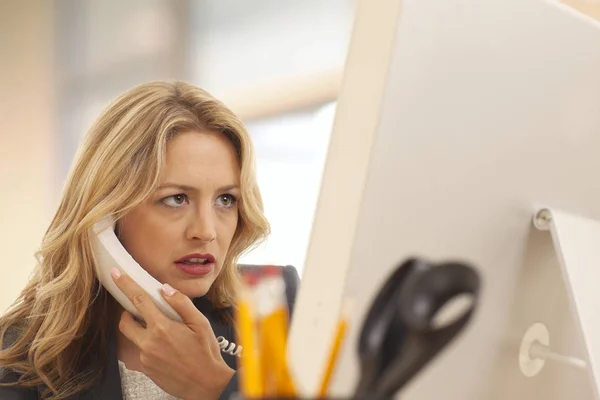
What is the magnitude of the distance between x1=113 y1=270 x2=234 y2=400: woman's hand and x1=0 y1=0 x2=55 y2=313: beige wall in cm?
177

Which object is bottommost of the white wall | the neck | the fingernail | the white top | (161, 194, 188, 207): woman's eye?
the white top

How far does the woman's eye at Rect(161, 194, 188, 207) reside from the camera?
1.12 meters

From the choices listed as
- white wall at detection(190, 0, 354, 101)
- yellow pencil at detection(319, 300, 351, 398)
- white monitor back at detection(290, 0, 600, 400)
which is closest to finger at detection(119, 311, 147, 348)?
white monitor back at detection(290, 0, 600, 400)

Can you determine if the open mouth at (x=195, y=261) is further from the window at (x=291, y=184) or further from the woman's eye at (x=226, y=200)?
the window at (x=291, y=184)

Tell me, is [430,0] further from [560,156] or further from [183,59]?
[183,59]

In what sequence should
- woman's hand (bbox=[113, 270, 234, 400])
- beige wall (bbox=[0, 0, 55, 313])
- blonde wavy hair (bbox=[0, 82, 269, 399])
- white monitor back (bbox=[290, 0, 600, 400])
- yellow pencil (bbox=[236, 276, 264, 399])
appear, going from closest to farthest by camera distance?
yellow pencil (bbox=[236, 276, 264, 399]) < white monitor back (bbox=[290, 0, 600, 400]) < woman's hand (bbox=[113, 270, 234, 400]) < blonde wavy hair (bbox=[0, 82, 269, 399]) < beige wall (bbox=[0, 0, 55, 313])

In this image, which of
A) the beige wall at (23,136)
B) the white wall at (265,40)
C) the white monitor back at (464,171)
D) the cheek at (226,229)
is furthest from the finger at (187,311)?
the beige wall at (23,136)

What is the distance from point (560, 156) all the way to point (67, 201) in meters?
0.88

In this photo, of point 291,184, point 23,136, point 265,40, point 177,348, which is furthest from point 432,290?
point 23,136

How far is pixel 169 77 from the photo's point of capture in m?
2.32

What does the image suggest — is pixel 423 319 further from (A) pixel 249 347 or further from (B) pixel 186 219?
(B) pixel 186 219

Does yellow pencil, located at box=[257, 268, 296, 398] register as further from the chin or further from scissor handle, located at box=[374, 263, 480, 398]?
the chin

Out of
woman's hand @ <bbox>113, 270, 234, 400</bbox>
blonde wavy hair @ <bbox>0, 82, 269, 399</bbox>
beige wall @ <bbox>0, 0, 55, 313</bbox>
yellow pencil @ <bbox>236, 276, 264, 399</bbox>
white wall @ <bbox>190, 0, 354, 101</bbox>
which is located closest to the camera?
yellow pencil @ <bbox>236, 276, 264, 399</bbox>

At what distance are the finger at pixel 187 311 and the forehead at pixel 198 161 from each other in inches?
6.9
